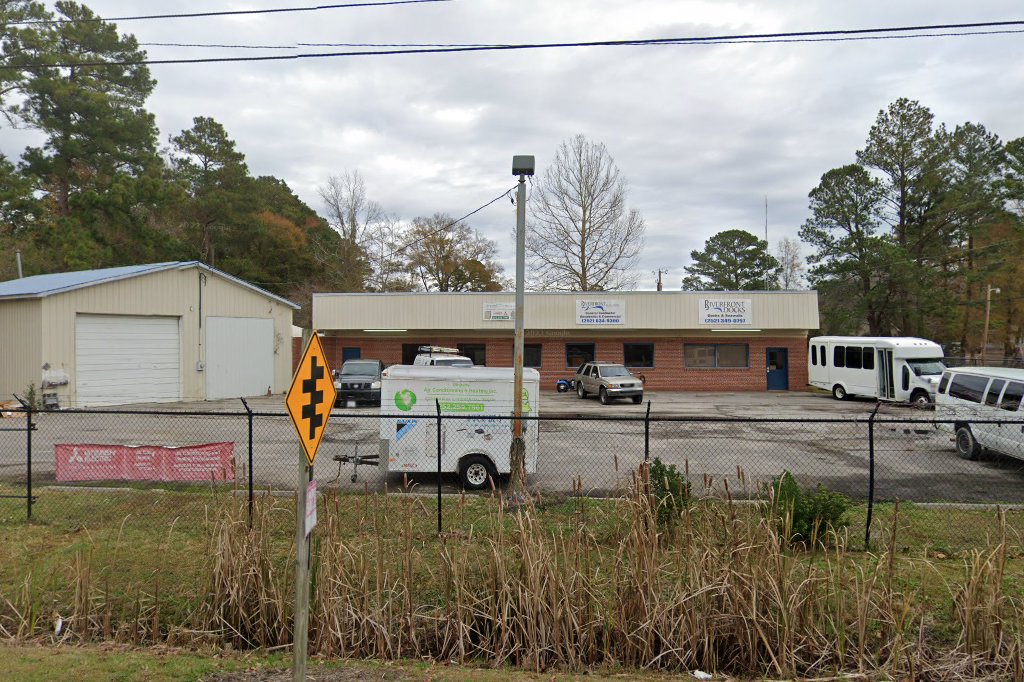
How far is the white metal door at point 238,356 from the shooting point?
27734 millimetres

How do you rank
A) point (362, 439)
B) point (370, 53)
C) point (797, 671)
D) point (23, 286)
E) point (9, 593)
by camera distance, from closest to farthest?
point (797, 671)
point (9, 593)
point (370, 53)
point (362, 439)
point (23, 286)

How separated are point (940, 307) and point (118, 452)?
42124 mm

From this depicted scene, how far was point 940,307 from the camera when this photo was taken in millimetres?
39312

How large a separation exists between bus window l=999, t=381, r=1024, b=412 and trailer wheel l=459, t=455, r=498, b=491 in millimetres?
10055

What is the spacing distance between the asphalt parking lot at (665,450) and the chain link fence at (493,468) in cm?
5

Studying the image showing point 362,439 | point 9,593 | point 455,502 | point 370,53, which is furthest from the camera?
point 362,439

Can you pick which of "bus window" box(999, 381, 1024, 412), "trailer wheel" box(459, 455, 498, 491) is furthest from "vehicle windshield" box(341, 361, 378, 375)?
"bus window" box(999, 381, 1024, 412)

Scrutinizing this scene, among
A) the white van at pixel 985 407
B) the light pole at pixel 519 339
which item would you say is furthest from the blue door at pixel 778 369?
the light pole at pixel 519 339

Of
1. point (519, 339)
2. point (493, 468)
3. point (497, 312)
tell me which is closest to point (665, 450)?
point (493, 468)

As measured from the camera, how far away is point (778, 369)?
3456cm

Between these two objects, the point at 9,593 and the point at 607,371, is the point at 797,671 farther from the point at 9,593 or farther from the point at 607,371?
the point at 607,371

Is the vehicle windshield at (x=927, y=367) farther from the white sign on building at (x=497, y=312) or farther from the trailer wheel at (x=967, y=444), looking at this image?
the white sign on building at (x=497, y=312)

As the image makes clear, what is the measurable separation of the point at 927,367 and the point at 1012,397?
13.1 meters

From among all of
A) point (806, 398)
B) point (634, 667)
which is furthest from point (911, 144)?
point (634, 667)
